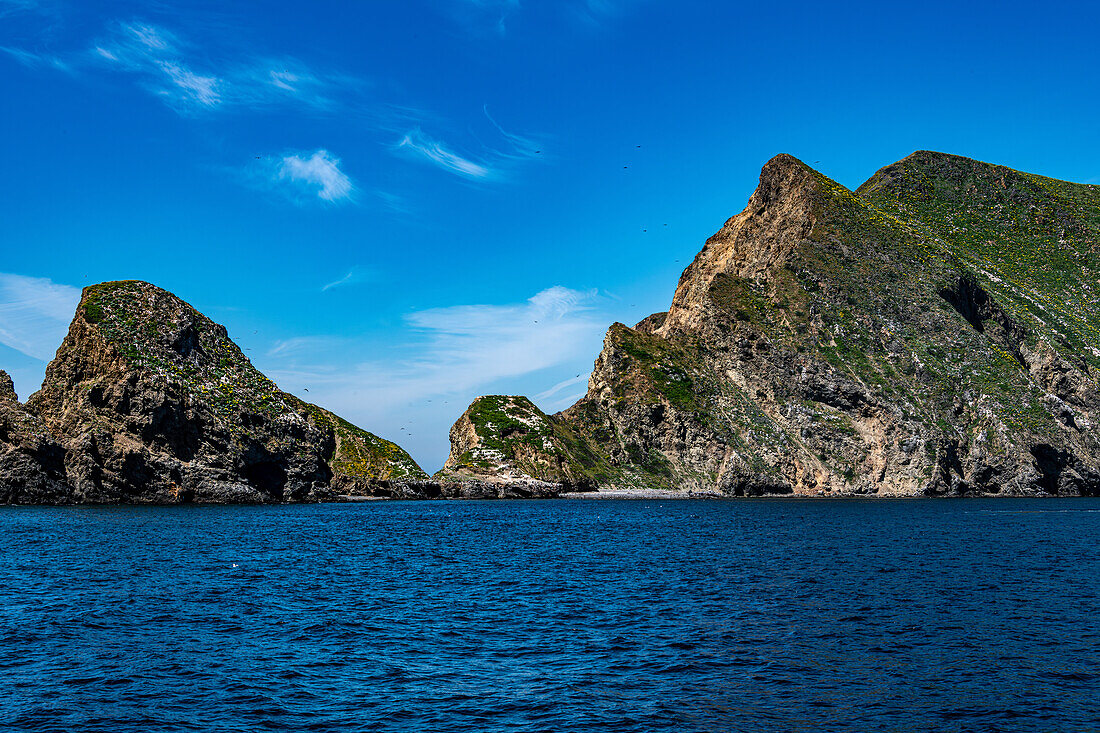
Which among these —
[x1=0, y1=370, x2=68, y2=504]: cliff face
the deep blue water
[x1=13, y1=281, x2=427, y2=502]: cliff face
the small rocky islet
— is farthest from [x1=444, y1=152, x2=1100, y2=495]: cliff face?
[x1=0, y1=370, x2=68, y2=504]: cliff face

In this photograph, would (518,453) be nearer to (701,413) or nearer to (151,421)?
(701,413)

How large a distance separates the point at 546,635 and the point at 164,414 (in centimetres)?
10673

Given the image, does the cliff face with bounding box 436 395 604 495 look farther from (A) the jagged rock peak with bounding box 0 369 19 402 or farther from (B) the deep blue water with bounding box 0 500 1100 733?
(B) the deep blue water with bounding box 0 500 1100 733

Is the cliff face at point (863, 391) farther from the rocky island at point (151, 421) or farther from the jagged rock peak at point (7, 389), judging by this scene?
the jagged rock peak at point (7, 389)

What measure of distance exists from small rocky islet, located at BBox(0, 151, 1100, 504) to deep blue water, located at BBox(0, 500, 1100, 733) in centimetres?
4977

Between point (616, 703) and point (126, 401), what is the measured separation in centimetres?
11751

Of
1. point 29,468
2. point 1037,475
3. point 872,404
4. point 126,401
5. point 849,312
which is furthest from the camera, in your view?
point 849,312

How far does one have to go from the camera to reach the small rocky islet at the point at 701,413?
119500 millimetres

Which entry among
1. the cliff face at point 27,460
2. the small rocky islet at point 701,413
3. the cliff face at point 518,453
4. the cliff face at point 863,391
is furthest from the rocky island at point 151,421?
the cliff face at point 863,391

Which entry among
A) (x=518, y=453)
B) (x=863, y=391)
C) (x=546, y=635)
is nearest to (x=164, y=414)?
(x=518, y=453)

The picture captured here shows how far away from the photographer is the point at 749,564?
57656mm

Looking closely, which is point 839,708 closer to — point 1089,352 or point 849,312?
point 849,312

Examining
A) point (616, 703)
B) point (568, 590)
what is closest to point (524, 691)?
point (616, 703)

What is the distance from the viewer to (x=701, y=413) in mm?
182125
